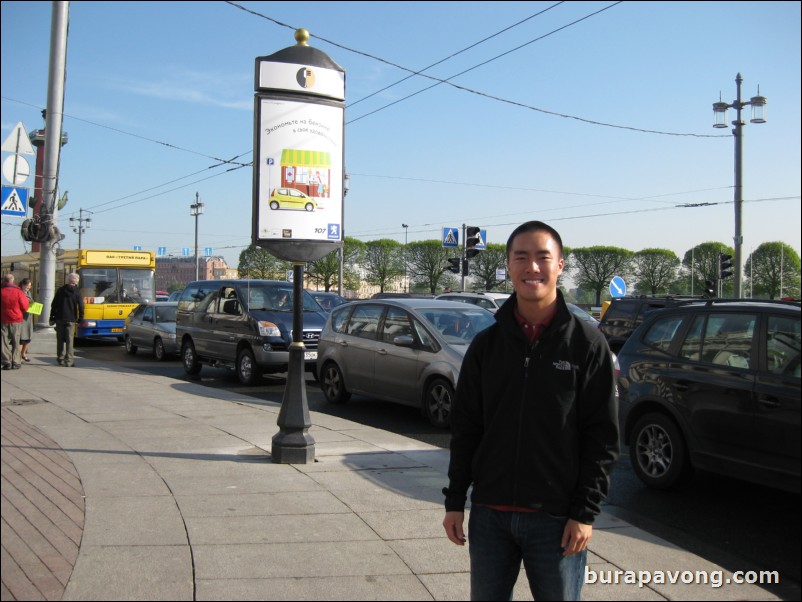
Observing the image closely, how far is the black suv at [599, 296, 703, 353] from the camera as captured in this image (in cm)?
1708

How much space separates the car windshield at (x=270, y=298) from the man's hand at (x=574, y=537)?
12.3 m

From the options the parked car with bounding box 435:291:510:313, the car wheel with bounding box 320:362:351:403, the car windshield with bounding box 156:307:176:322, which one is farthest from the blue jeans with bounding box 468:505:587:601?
the car windshield with bounding box 156:307:176:322

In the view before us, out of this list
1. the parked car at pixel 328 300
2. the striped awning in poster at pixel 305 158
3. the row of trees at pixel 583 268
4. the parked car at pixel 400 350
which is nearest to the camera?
the striped awning in poster at pixel 305 158

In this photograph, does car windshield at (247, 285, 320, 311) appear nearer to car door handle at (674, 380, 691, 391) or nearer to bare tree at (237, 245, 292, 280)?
car door handle at (674, 380, 691, 391)

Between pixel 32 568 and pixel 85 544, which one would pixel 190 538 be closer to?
pixel 85 544

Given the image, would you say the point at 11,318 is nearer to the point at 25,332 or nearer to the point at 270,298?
the point at 25,332

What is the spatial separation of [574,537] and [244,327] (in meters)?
12.2

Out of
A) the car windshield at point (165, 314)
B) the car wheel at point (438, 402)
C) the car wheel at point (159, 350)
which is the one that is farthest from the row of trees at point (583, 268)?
the car wheel at point (438, 402)

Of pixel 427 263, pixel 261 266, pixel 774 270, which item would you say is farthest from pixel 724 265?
pixel 427 263

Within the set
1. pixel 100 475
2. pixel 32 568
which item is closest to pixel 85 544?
pixel 32 568

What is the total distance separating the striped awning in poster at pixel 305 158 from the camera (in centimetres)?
730

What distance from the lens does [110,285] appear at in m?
25.1

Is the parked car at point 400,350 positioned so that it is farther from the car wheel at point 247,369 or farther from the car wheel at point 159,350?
the car wheel at point 159,350

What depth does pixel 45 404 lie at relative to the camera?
991cm
